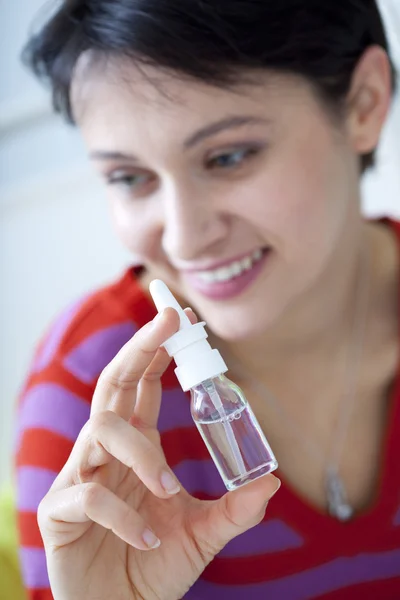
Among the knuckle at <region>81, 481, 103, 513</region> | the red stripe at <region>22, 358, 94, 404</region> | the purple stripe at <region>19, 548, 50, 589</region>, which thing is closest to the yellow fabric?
the purple stripe at <region>19, 548, 50, 589</region>

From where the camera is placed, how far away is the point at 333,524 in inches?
27.7

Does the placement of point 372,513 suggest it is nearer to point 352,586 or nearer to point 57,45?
point 352,586

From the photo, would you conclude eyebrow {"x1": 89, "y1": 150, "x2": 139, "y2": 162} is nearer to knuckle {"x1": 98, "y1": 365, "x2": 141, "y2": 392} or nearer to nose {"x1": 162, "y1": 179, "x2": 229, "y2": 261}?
nose {"x1": 162, "y1": 179, "x2": 229, "y2": 261}

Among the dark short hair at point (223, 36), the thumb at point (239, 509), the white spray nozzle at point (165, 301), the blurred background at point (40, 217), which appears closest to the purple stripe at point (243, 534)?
the thumb at point (239, 509)

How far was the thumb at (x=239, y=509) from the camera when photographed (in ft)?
1.44

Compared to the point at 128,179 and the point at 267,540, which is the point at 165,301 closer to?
the point at 128,179

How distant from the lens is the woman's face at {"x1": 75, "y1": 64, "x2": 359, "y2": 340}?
0.59m

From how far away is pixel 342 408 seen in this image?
799mm

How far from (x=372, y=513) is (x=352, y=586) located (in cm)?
8

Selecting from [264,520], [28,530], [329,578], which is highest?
[28,530]

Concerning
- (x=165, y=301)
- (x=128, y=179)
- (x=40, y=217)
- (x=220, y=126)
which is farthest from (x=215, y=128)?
(x=40, y=217)

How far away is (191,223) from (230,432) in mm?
214

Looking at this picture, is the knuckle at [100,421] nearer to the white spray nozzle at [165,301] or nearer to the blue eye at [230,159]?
the white spray nozzle at [165,301]

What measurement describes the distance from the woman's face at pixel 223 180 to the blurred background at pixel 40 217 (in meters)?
0.57
